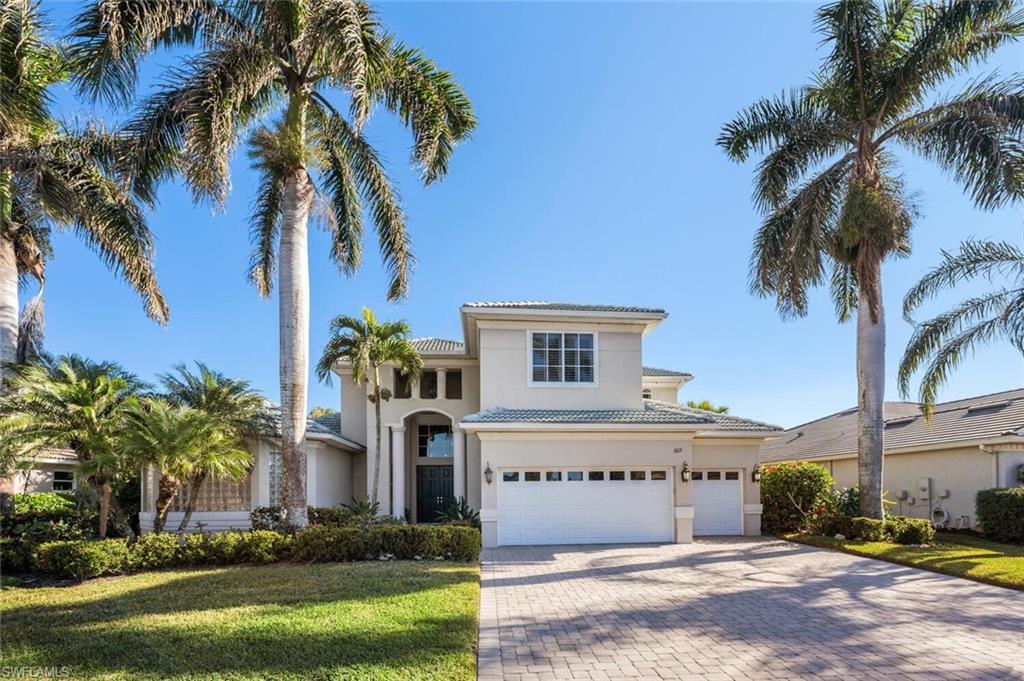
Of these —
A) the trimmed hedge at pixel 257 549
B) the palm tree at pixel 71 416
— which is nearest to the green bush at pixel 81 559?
the trimmed hedge at pixel 257 549

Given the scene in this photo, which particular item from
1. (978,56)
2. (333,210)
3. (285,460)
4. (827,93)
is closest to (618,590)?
(285,460)

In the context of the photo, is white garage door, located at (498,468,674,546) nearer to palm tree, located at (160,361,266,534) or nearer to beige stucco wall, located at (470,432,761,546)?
beige stucco wall, located at (470,432,761,546)

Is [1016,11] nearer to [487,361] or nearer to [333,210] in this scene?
[487,361]

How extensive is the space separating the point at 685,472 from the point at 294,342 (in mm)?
9977

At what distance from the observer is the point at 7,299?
13602 mm

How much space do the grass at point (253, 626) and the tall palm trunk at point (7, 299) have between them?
590 cm

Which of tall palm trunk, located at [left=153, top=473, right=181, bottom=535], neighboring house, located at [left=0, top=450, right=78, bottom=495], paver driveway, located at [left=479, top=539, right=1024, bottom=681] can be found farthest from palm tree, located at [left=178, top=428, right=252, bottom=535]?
neighboring house, located at [left=0, top=450, right=78, bottom=495]

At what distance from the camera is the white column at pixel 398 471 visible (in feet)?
61.7

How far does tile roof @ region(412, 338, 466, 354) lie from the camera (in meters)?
20.1

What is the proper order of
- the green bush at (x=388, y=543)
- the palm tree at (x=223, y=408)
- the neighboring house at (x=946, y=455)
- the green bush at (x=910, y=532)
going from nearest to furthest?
1. the green bush at (x=388, y=543)
2. the palm tree at (x=223, y=408)
3. the green bush at (x=910, y=532)
4. the neighboring house at (x=946, y=455)

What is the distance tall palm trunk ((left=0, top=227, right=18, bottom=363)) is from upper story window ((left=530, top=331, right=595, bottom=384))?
1223 centimetres

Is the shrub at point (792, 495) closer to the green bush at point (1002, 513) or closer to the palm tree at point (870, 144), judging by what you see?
the palm tree at point (870, 144)

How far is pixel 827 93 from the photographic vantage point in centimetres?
1588

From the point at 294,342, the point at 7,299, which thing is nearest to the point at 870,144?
the point at 294,342
